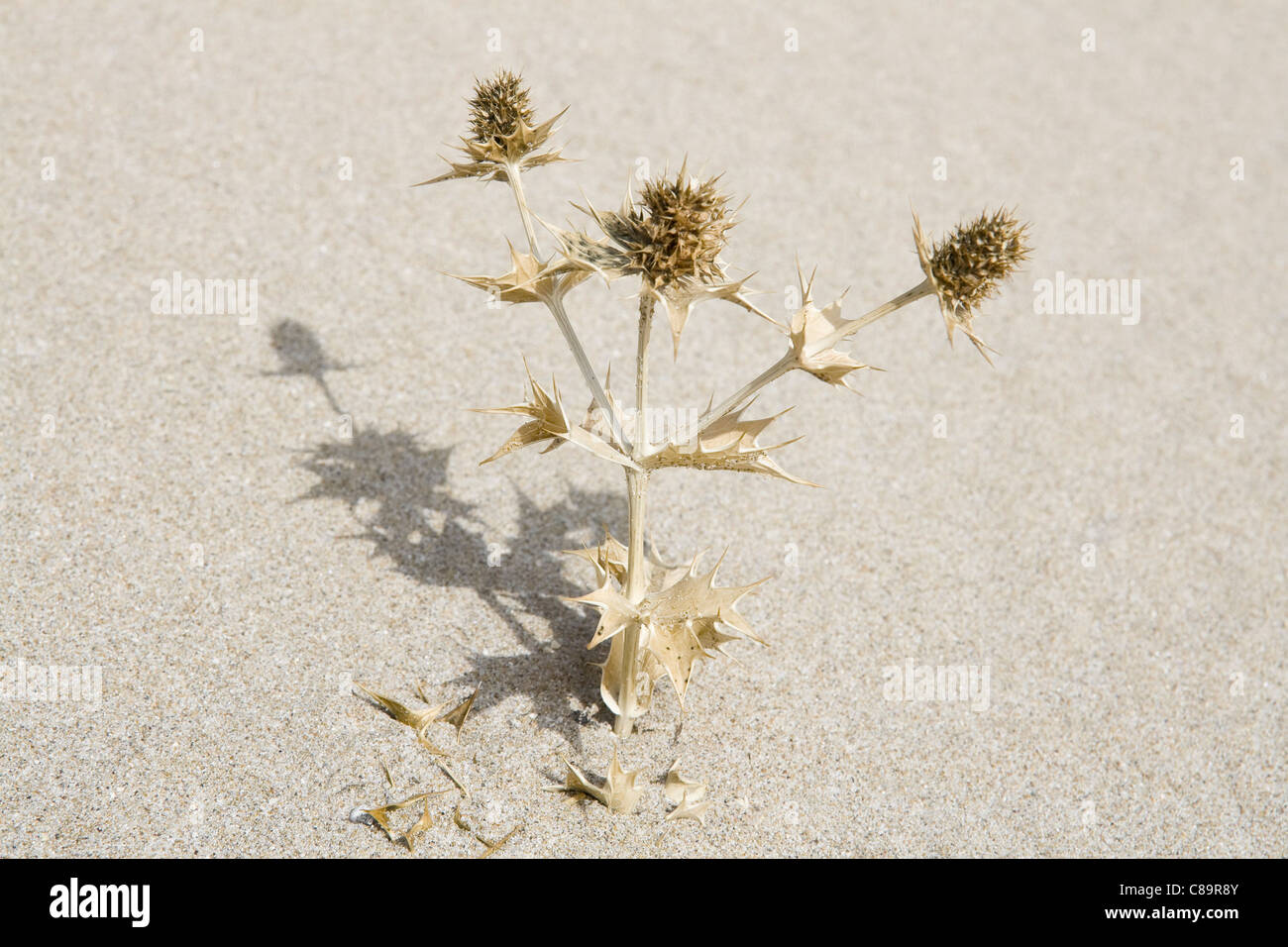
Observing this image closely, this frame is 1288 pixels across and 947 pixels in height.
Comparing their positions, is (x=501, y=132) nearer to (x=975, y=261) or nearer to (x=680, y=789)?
(x=975, y=261)

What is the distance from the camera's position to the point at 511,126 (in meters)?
1.94

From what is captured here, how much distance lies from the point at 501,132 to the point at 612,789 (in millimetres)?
1396

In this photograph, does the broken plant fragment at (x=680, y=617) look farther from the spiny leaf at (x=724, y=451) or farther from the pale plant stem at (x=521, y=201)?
the pale plant stem at (x=521, y=201)

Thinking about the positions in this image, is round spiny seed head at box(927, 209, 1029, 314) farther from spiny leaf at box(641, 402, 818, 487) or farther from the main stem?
the main stem

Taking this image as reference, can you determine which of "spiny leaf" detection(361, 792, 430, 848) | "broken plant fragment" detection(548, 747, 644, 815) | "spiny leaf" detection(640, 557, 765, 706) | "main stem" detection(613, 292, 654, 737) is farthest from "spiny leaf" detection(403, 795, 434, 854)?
"spiny leaf" detection(640, 557, 765, 706)

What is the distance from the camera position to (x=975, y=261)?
1711 mm

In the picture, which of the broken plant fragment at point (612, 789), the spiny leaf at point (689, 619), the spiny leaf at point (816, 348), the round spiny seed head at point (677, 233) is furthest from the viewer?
the broken plant fragment at point (612, 789)

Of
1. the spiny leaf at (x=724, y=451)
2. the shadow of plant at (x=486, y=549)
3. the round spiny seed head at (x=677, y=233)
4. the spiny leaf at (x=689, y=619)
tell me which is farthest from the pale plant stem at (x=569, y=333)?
the shadow of plant at (x=486, y=549)

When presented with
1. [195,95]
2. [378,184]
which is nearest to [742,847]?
[378,184]

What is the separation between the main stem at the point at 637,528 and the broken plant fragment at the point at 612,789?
0.46 ft

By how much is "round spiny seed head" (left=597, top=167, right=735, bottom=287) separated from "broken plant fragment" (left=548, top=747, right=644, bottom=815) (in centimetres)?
103

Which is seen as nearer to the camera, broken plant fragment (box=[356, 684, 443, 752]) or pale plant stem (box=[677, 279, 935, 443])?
pale plant stem (box=[677, 279, 935, 443])

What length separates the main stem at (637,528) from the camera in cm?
190

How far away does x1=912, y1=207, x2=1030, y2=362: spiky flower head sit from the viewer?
1700 mm
